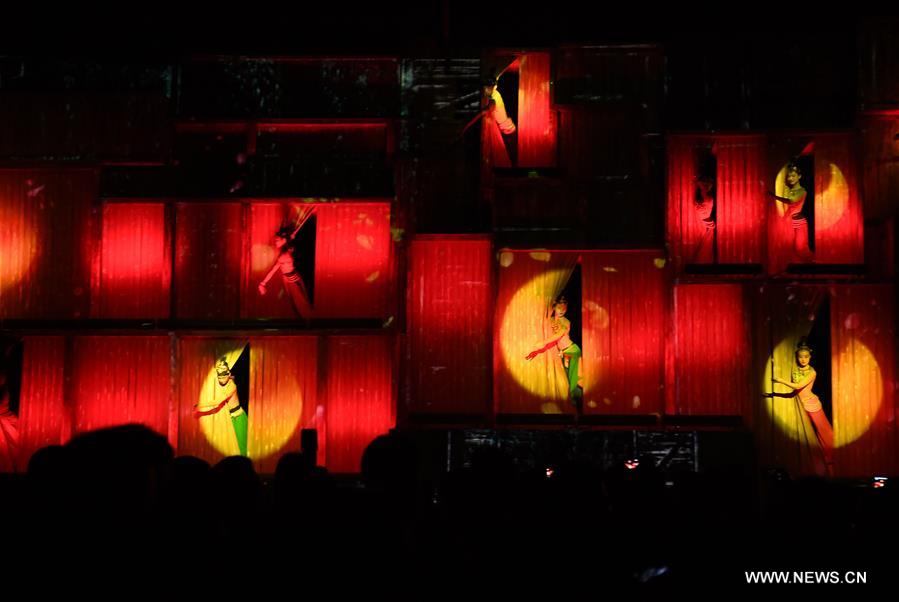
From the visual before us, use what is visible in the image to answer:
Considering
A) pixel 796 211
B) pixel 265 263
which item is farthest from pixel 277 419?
pixel 796 211

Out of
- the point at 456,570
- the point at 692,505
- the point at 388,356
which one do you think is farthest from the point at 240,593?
the point at 388,356

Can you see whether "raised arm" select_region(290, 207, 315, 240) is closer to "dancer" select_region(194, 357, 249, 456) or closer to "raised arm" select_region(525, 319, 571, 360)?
"dancer" select_region(194, 357, 249, 456)

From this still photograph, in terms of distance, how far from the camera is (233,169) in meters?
11.4

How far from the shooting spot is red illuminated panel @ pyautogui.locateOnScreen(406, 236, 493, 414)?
11.1 meters

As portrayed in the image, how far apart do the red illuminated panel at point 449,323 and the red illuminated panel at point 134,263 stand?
3177mm

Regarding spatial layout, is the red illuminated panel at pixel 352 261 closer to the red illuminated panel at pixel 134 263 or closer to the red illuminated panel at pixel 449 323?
the red illuminated panel at pixel 449 323

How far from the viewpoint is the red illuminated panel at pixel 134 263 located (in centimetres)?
1130

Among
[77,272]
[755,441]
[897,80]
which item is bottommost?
[755,441]

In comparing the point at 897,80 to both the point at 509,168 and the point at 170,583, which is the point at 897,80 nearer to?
the point at 509,168

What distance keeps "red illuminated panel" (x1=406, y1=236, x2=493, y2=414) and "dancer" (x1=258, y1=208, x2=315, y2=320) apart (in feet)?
4.42

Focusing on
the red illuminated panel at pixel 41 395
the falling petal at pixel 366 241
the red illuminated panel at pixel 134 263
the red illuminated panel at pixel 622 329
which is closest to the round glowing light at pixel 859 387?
the red illuminated panel at pixel 622 329

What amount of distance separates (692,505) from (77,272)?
29.5ft

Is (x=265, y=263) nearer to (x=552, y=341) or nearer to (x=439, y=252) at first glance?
(x=439, y=252)

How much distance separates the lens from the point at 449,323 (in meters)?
11.3
